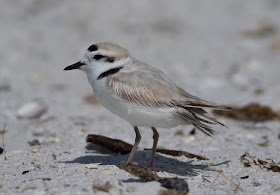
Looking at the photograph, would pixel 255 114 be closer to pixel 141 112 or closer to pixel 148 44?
pixel 141 112

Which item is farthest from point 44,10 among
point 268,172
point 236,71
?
point 268,172

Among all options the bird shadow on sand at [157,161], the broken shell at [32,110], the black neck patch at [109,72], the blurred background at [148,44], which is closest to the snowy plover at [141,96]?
the black neck patch at [109,72]

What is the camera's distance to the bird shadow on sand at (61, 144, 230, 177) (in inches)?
155

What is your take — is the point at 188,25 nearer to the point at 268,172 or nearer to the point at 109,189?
the point at 268,172

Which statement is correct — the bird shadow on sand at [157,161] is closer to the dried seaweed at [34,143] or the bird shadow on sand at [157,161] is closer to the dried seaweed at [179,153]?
the dried seaweed at [179,153]

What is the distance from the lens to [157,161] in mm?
4227

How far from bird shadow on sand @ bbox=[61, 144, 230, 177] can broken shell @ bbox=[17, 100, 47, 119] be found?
1.40 m

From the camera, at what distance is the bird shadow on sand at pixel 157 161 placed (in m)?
3.93

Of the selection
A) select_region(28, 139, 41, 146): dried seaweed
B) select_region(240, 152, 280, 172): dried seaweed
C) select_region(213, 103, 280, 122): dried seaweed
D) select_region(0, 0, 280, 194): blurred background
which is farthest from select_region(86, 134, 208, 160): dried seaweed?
select_region(213, 103, 280, 122): dried seaweed

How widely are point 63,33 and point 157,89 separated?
5.82 metres

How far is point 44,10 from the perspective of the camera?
1004 centimetres

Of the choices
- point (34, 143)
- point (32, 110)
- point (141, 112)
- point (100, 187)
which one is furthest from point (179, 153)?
point (32, 110)

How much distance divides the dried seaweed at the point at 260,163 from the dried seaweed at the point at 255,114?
151cm

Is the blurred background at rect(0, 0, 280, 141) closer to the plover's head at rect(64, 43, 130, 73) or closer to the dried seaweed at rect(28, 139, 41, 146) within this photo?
the dried seaweed at rect(28, 139, 41, 146)
